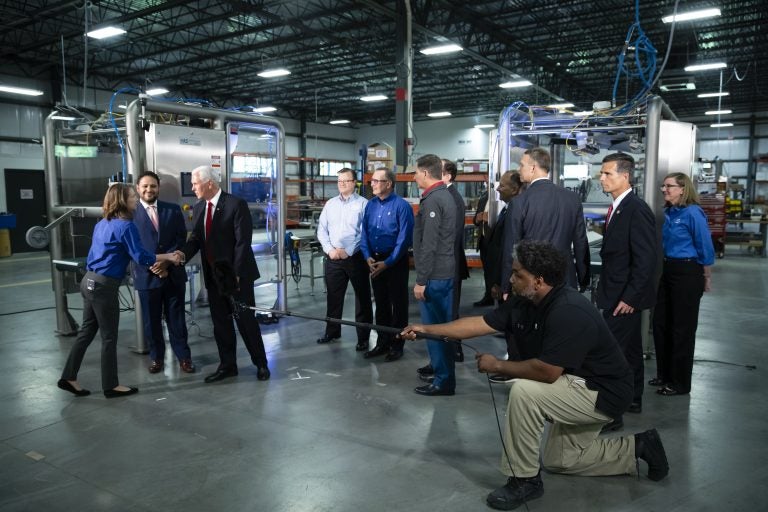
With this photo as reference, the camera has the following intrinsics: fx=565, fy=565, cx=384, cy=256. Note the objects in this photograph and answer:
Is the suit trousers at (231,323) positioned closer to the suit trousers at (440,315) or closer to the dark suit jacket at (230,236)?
the dark suit jacket at (230,236)

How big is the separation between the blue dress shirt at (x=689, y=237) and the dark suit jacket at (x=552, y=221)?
748mm

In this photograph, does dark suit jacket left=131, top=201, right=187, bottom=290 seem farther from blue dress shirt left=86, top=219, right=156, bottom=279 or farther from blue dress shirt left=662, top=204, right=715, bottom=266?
blue dress shirt left=662, top=204, right=715, bottom=266

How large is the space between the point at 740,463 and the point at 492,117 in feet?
79.7

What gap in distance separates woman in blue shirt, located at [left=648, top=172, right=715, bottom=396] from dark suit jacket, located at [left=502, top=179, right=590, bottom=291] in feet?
2.55

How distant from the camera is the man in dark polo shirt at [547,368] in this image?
2480 mm

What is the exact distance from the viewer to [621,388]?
2637 mm

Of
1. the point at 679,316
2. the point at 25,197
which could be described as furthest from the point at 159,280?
the point at 25,197

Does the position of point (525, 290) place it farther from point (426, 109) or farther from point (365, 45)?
point (426, 109)

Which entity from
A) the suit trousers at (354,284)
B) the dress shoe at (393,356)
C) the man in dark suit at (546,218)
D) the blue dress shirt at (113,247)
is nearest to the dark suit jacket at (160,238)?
the blue dress shirt at (113,247)

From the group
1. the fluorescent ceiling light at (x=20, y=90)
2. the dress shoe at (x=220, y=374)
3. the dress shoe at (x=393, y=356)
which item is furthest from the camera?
the fluorescent ceiling light at (x=20, y=90)

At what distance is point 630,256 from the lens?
135 inches

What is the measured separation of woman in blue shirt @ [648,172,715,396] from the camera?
4.04 meters

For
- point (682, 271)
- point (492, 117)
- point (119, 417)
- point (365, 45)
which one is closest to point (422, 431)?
point (119, 417)

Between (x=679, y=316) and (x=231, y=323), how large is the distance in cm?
333
